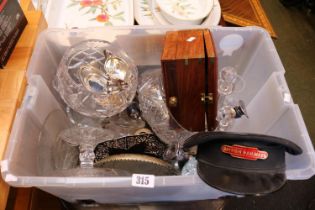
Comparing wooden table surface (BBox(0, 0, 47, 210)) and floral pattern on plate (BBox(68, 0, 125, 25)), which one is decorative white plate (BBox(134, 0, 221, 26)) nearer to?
floral pattern on plate (BBox(68, 0, 125, 25))

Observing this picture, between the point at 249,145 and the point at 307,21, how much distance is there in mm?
1513

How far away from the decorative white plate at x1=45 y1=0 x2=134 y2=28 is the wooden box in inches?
10.0

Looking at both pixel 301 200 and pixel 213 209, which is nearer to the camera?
pixel 213 209

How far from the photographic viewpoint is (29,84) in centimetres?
58

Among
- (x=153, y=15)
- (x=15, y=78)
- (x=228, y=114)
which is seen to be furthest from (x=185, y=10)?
(x=15, y=78)

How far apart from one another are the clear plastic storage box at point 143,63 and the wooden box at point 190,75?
0.09 metres

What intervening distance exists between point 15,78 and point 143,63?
11.6 inches

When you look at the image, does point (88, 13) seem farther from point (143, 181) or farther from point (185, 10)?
point (143, 181)

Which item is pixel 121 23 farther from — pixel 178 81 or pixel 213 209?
pixel 213 209

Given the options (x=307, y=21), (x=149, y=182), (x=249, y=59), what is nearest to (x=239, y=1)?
(x=249, y=59)

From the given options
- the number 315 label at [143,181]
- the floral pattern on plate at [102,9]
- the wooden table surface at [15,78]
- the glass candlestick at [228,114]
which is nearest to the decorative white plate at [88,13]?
the floral pattern on plate at [102,9]

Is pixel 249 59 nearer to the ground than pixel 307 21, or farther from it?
farther from it

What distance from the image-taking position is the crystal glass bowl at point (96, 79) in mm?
605

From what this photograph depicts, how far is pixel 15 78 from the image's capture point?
22.1 inches
